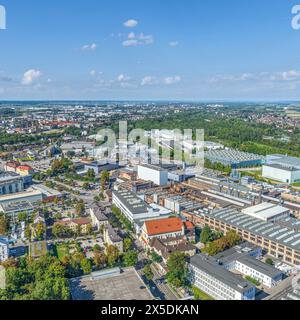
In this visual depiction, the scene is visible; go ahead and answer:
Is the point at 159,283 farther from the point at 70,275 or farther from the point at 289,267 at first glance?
the point at 289,267

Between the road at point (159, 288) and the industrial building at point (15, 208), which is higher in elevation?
the industrial building at point (15, 208)

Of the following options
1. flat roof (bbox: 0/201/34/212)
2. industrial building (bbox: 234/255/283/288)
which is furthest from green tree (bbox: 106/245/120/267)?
flat roof (bbox: 0/201/34/212)

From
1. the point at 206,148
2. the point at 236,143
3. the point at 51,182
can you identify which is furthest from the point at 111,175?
the point at 236,143

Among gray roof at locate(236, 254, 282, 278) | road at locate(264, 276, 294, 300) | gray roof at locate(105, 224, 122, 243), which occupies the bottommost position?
road at locate(264, 276, 294, 300)

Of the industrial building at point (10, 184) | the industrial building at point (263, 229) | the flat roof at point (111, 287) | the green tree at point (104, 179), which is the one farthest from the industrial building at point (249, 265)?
the industrial building at point (10, 184)

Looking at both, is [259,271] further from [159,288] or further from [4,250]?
[4,250]

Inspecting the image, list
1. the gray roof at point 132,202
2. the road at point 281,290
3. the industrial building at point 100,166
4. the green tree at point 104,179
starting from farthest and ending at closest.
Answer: the industrial building at point 100,166 → the green tree at point 104,179 → the gray roof at point 132,202 → the road at point 281,290

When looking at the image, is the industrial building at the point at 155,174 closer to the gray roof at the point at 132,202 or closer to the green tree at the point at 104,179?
the green tree at the point at 104,179

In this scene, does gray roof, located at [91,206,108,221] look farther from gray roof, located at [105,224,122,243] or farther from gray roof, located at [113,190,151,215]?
gray roof, located at [113,190,151,215]
